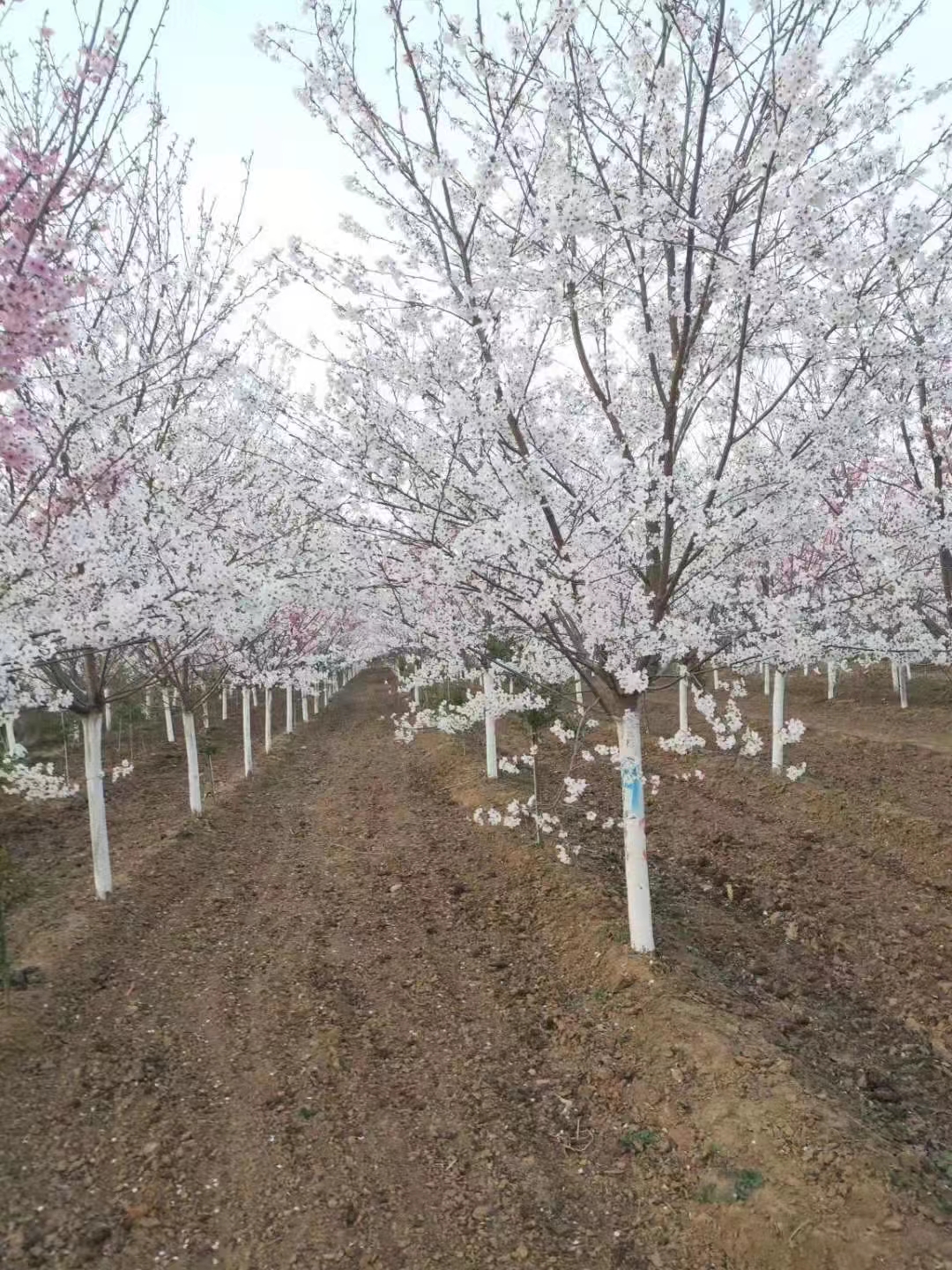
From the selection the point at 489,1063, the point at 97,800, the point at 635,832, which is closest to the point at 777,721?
the point at 635,832

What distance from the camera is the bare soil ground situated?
13.0ft

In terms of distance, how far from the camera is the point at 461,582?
615cm

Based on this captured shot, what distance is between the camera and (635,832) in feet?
20.8

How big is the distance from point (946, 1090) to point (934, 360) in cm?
559

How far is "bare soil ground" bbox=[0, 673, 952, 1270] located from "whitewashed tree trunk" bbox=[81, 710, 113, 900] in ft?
0.92

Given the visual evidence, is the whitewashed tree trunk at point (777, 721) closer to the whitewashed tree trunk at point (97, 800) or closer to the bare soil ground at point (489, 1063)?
the bare soil ground at point (489, 1063)

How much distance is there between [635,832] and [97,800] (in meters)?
6.08

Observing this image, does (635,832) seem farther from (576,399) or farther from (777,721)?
(777,721)

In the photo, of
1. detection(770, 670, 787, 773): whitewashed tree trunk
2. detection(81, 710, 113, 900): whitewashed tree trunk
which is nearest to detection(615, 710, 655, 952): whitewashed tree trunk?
detection(81, 710, 113, 900): whitewashed tree trunk

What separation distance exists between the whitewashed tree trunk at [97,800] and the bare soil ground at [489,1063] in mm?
280

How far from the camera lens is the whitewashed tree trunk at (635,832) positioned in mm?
6195

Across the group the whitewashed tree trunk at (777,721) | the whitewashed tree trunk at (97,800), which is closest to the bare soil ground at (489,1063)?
the whitewashed tree trunk at (97,800)

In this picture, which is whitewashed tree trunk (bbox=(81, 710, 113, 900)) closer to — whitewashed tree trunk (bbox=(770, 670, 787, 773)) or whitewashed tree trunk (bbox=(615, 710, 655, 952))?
whitewashed tree trunk (bbox=(615, 710, 655, 952))

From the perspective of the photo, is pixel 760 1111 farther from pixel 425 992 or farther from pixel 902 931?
pixel 902 931
